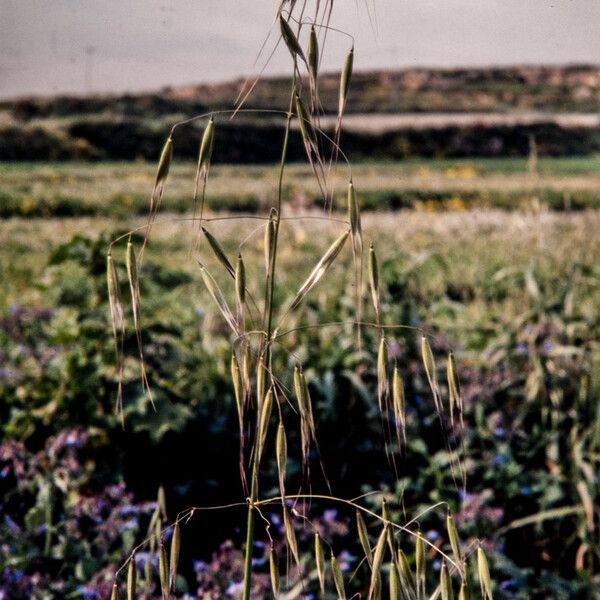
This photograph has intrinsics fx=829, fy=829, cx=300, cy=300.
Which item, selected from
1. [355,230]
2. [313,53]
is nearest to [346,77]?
[313,53]

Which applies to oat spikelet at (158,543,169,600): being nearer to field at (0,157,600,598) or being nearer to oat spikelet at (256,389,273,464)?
oat spikelet at (256,389,273,464)

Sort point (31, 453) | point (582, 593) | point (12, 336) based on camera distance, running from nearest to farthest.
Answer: point (582, 593) → point (31, 453) → point (12, 336)

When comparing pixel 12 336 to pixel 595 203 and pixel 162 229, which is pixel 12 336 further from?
pixel 595 203

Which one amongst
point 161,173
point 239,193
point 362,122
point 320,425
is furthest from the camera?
point 362,122

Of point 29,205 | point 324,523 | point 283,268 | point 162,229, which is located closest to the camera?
point 324,523

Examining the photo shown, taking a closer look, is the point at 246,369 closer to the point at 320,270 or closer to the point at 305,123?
the point at 320,270

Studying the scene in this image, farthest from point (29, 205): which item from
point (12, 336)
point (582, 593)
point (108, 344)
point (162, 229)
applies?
point (582, 593)

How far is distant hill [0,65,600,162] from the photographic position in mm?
24016

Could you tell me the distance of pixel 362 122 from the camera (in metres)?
31.0

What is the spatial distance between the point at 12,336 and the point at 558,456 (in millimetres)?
2070

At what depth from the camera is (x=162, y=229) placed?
852cm

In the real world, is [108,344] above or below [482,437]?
above

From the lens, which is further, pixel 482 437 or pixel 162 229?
pixel 162 229

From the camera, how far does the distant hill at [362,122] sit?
78.8 ft
